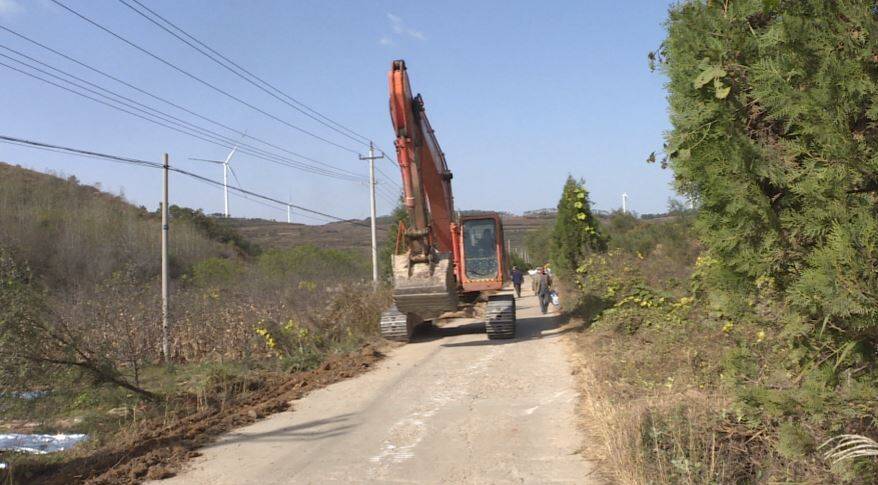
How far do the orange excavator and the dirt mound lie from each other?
334 centimetres

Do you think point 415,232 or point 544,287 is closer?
point 415,232

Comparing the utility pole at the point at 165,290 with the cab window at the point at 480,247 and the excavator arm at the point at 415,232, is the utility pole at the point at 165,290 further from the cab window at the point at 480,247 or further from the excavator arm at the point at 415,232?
the cab window at the point at 480,247

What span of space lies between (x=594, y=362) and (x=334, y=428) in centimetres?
436

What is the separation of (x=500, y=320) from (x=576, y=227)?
10.8 metres

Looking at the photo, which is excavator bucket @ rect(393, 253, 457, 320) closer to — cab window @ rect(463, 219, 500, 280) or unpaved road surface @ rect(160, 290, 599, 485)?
unpaved road surface @ rect(160, 290, 599, 485)

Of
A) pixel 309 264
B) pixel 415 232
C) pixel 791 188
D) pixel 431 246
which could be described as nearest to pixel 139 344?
pixel 415 232

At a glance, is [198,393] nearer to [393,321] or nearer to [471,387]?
[471,387]

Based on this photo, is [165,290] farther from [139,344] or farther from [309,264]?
[309,264]

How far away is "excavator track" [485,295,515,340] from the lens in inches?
611

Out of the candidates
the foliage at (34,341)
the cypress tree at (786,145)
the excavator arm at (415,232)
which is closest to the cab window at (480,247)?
the excavator arm at (415,232)

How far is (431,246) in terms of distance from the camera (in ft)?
48.1

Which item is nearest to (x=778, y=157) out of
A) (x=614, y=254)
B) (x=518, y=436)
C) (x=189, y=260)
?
(x=518, y=436)

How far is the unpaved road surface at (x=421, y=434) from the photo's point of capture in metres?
6.04

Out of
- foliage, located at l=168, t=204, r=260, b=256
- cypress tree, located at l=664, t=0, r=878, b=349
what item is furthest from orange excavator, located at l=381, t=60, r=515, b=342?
foliage, located at l=168, t=204, r=260, b=256
